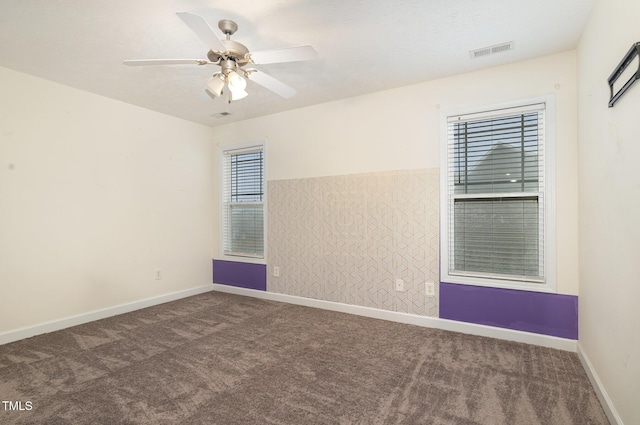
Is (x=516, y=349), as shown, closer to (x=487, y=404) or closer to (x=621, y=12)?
(x=487, y=404)

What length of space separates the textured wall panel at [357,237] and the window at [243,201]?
30 centimetres

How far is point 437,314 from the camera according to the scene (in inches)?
127

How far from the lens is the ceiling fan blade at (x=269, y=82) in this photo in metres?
2.28

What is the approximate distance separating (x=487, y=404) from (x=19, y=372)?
11.1ft

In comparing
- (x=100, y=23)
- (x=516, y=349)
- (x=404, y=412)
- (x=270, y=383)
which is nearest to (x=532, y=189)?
(x=516, y=349)

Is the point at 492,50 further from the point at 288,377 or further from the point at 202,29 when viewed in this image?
the point at 288,377

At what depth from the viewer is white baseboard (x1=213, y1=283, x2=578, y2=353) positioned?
2.71 metres

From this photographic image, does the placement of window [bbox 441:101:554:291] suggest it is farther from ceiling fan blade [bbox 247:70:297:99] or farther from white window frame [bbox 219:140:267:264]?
white window frame [bbox 219:140:267:264]

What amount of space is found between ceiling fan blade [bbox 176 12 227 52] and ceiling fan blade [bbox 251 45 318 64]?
9.0 inches

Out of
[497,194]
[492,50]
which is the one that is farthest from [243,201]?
→ [492,50]

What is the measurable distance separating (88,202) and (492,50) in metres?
4.39

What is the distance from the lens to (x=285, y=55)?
1997mm

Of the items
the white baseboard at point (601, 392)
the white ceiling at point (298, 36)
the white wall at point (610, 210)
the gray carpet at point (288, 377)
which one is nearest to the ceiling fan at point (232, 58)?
the white ceiling at point (298, 36)

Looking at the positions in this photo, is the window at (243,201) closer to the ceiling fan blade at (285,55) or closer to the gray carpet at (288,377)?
the gray carpet at (288,377)
